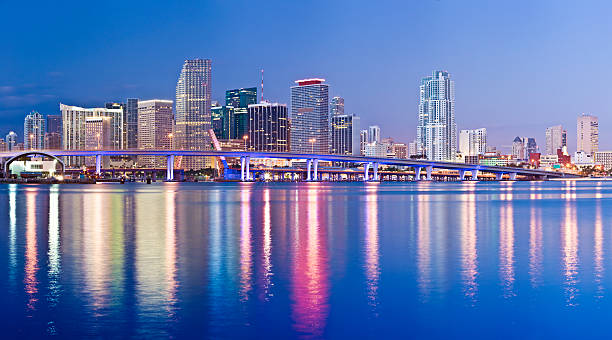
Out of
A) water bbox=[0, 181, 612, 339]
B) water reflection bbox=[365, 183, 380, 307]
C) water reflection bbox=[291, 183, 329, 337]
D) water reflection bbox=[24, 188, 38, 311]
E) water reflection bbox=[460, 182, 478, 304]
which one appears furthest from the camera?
water reflection bbox=[460, 182, 478, 304]

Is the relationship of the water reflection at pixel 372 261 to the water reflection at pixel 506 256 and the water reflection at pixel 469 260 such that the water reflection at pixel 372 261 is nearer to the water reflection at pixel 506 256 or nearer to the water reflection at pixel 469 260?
the water reflection at pixel 469 260

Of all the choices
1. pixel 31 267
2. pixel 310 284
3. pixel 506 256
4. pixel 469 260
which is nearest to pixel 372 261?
pixel 469 260

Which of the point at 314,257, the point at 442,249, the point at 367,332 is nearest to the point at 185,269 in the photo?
the point at 314,257

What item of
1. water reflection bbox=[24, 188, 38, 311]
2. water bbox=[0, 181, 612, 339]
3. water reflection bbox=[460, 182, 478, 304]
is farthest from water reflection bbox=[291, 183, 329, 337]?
water reflection bbox=[24, 188, 38, 311]

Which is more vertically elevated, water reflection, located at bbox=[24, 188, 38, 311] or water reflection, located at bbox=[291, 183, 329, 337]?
water reflection, located at bbox=[24, 188, 38, 311]

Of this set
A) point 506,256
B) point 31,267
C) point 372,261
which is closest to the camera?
point 31,267

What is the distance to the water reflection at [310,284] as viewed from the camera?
14.5m

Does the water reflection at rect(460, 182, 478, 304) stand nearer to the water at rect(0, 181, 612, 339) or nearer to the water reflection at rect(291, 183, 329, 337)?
the water at rect(0, 181, 612, 339)

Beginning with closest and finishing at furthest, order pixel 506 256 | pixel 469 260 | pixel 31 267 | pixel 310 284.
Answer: pixel 310 284 < pixel 31 267 < pixel 469 260 < pixel 506 256

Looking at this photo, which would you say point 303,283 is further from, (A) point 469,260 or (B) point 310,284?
(A) point 469,260

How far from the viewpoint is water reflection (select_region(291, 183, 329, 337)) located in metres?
14.5

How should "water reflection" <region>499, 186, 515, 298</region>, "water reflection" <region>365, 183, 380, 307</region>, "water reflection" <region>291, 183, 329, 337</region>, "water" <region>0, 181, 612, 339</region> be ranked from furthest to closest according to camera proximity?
"water reflection" <region>499, 186, 515, 298</region> → "water reflection" <region>365, 183, 380, 307</region> → "water reflection" <region>291, 183, 329, 337</region> → "water" <region>0, 181, 612, 339</region>

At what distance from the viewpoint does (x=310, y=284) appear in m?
19.3

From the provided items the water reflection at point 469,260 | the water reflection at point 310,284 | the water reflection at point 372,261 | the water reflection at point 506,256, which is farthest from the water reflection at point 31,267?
the water reflection at point 506,256
